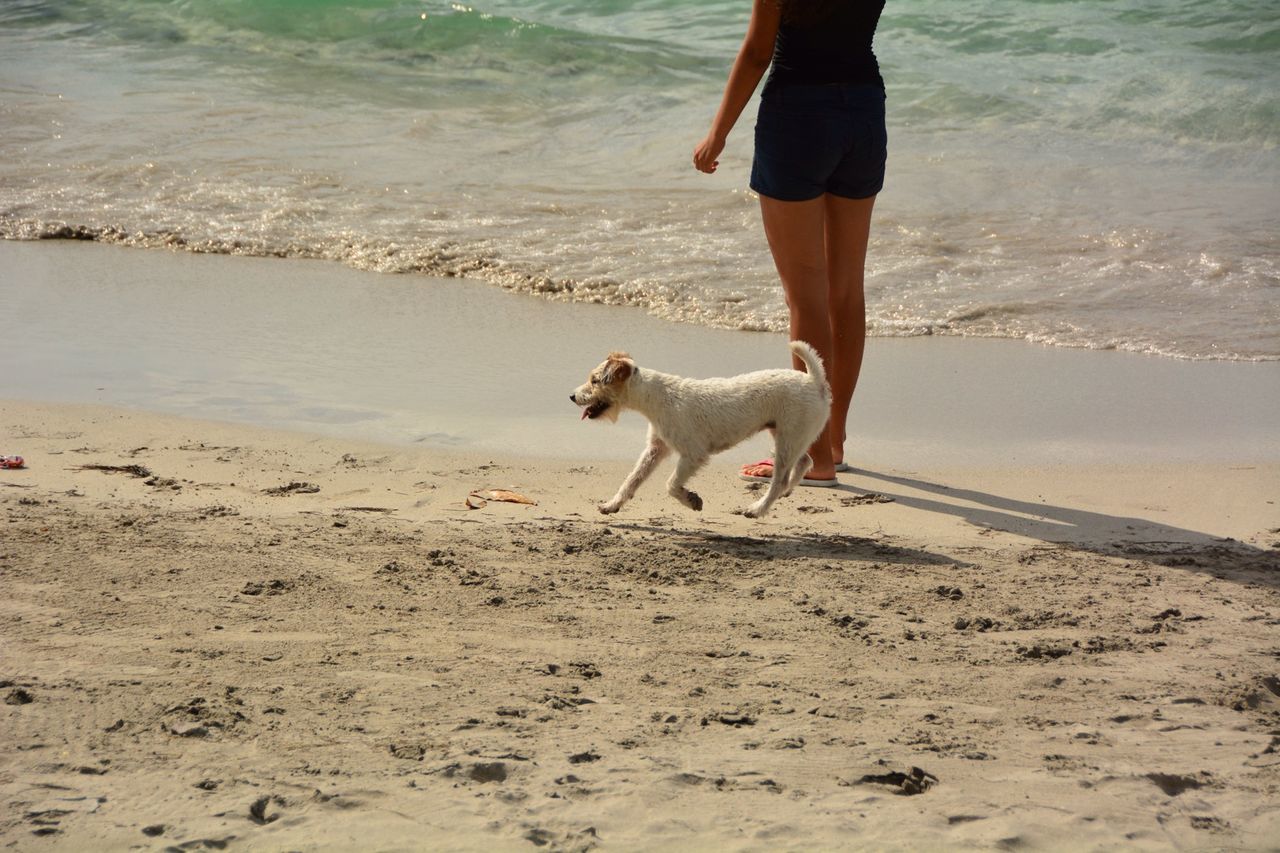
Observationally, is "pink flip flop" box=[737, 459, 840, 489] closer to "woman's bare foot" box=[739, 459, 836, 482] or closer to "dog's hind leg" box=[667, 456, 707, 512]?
"woman's bare foot" box=[739, 459, 836, 482]

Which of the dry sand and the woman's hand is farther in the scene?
the woman's hand

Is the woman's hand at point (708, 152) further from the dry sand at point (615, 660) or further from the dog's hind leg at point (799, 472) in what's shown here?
the dry sand at point (615, 660)

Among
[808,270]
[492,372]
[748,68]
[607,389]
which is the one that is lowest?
[492,372]

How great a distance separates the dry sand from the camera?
Answer: 113 inches

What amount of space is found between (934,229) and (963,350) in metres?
2.92

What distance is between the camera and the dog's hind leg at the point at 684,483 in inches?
205

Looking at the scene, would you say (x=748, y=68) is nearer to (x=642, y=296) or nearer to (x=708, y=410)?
(x=708, y=410)

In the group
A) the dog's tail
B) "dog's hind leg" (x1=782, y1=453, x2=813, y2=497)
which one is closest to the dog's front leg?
"dog's hind leg" (x1=782, y1=453, x2=813, y2=497)

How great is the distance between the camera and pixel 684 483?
524cm

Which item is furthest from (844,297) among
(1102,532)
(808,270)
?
(1102,532)

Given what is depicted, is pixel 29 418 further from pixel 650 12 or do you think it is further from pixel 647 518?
pixel 650 12

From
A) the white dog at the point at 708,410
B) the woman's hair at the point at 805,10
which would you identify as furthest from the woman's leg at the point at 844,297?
the woman's hair at the point at 805,10

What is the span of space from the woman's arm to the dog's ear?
2.90 feet

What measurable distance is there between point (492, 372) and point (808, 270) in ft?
7.38
